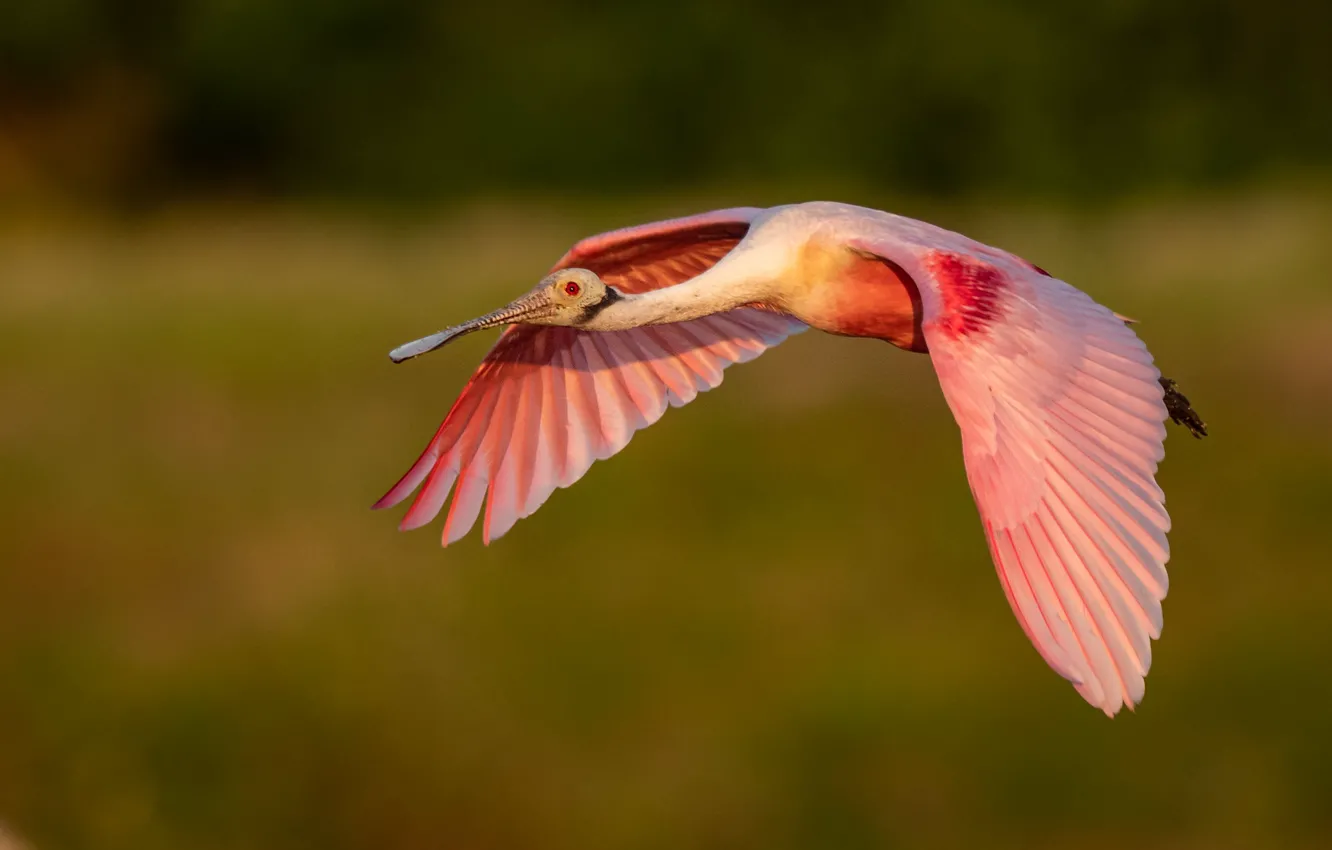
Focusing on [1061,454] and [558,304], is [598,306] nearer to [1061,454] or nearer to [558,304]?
[558,304]

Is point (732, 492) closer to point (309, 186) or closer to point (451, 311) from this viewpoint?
point (451, 311)

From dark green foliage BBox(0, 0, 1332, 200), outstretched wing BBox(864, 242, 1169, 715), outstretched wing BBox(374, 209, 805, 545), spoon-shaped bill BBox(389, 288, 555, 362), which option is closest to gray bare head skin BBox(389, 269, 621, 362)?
spoon-shaped bill BBox(389, 288, 555, 362)

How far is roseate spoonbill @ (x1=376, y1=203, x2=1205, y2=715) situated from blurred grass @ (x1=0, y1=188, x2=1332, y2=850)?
152 inches

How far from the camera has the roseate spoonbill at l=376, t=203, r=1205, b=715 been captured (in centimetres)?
433

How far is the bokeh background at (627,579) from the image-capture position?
31.4ft

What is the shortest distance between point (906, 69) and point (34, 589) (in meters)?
7.77

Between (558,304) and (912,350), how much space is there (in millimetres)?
767

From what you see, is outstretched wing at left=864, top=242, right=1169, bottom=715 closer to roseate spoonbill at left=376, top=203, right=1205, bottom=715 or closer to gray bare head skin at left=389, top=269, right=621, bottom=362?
roseate spoonbill at left=376, top=203, right=1205, bottom=715

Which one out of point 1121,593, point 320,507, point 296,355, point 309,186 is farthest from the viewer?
point 309,186

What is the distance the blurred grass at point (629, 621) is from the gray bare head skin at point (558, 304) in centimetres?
435

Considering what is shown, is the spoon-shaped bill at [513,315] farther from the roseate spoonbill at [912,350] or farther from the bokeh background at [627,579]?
the bokeh background at [627,579]

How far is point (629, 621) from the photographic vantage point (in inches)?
400

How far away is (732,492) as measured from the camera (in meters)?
10.9

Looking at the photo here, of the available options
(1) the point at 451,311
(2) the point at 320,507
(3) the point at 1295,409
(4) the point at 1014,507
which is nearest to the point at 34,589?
(2) the point at 320,507
